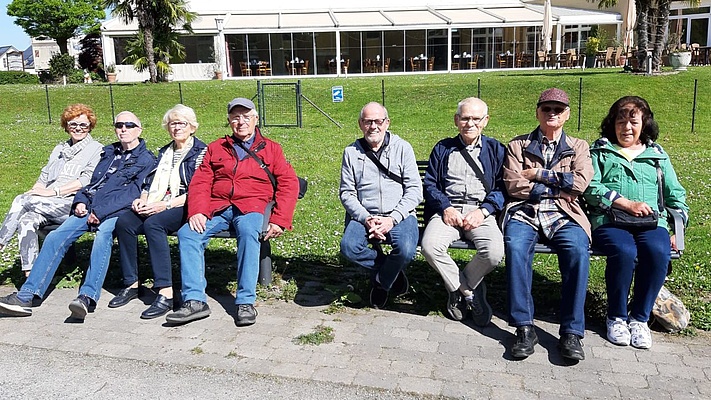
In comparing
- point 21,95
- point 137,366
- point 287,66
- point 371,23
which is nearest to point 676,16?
point 371,23

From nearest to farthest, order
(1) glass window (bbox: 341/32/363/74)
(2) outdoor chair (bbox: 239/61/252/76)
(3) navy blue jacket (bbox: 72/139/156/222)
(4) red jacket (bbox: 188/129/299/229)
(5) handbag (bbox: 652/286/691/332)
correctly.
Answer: (5) handbag (bbox: 652/286/691/332) → (4) red jacket (bbox: 188/129/299/229) → (3) navy blue jacket (bbox: 72/139/156/222) → (2) outdoor chair (bbox: 239/61/252/76) → (1) glass window (bbox: 341/32/363/74)

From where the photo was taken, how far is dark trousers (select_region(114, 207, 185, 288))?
4.70m

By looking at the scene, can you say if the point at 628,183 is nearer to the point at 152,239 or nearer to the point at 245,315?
the point at 245,315

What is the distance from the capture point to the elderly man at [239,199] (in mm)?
4484

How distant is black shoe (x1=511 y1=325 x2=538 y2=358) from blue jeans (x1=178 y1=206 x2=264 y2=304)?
70.2 inches

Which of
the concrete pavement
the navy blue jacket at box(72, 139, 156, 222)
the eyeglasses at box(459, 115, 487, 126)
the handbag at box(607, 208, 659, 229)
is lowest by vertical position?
the concrete pavement

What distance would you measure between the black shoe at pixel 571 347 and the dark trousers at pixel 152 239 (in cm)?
276

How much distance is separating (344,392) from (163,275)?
1.90 meters

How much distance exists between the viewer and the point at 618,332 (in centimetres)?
397

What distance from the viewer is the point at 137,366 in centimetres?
379


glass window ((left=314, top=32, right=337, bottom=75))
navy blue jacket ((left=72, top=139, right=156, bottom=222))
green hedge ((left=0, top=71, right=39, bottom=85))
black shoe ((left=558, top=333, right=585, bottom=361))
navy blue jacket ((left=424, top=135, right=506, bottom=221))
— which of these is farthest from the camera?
green hedge ((left=0, top=71, right=39, bottom=85))

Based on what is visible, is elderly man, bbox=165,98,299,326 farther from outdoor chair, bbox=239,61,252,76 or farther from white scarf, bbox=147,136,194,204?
outdoor chair, bbox=239,61,252,76

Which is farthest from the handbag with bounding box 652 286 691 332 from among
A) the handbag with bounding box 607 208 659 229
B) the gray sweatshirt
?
the gray sweatshirt

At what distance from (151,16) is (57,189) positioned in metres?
22.7
